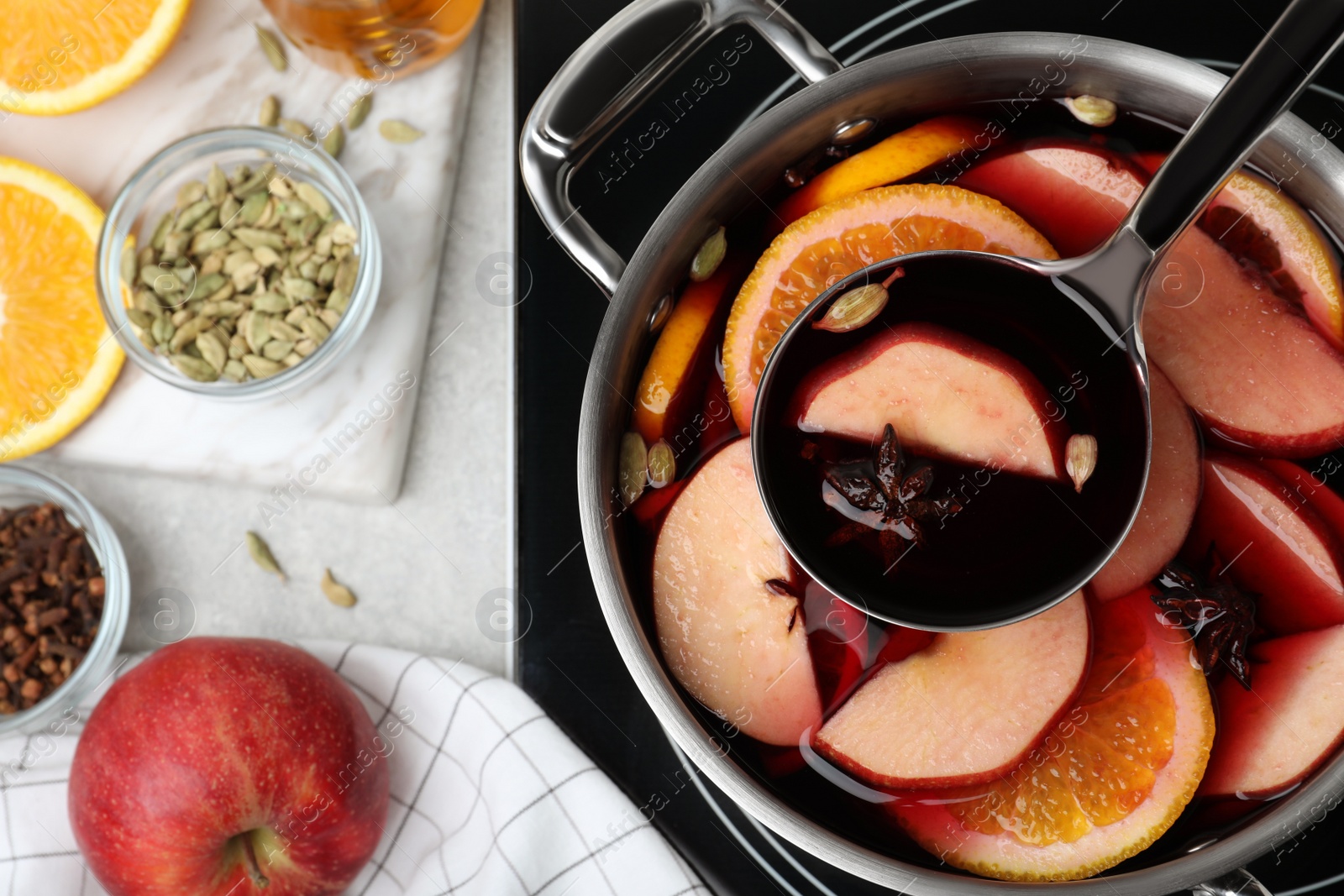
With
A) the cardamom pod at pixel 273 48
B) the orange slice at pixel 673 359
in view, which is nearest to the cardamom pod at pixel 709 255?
the orange slice at pixel 673 359

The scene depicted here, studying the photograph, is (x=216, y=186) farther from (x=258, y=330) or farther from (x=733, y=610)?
(x=733, y=610)

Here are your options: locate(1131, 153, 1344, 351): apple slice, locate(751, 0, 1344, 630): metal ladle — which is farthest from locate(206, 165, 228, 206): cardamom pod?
locate(1131, 153, 1344, 351): apple slice

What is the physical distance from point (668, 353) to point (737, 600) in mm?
215

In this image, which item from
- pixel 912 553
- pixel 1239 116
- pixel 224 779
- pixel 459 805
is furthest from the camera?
pixel 459 805

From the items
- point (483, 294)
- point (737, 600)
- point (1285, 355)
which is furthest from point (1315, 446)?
point (483, 294)

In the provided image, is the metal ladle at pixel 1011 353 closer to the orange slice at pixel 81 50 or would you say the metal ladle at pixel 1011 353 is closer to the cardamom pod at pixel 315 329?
the cardamom pod at pixel 315 329

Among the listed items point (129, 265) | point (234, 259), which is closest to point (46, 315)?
point (129, 265)

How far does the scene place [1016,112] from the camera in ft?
2.64

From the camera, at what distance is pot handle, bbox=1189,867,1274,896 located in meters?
0.71

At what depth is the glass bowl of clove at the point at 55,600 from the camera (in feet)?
3.42

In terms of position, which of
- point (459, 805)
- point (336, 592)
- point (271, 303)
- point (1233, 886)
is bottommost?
point (459, 805)

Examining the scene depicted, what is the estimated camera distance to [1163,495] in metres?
0.74

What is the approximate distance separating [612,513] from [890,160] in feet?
1.22

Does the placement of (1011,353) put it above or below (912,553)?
above
